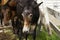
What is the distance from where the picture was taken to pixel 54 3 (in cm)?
157

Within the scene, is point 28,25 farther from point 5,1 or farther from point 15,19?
point 5,1

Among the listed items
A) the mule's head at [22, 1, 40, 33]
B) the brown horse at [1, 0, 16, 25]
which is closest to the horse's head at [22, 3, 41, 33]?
the mule's head at [22, 1, 40, 33]

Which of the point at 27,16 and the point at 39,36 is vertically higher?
the point at 27,16

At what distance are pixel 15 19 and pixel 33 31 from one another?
0.56 feet

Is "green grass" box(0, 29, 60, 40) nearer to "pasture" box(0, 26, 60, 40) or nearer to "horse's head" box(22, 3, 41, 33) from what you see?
"pasture" box(0, 26, 60, 40)

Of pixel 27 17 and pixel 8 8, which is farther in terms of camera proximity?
pixel 8 8

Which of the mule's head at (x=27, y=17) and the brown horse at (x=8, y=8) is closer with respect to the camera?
the mule's head at (x=27, y=17)

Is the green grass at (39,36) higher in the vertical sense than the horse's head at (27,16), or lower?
lower

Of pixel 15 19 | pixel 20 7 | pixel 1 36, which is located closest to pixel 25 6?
pixel 20 7

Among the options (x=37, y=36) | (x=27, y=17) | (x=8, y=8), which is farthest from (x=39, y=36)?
(x=8, y=8)

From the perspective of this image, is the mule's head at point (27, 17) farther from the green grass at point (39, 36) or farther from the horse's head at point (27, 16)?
the green grass at point (39, 36)

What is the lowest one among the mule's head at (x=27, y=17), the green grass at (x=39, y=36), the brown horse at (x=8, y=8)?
the green grass at (x=39, y=36)

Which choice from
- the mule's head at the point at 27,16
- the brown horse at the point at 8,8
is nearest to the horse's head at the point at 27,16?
the mule's head at the point at 27,16

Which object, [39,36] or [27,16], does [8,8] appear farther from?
[39,36]
